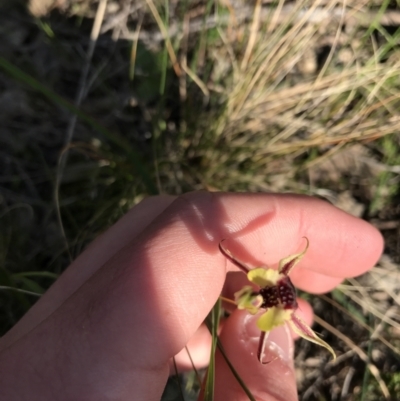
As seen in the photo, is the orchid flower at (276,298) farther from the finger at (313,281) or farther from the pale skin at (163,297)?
the finger at (313,281)

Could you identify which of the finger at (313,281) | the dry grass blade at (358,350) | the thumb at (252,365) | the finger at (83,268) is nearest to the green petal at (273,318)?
the thumb at (252,365)

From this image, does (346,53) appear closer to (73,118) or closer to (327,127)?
(327,127)

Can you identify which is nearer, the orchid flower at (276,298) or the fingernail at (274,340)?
the orchid flower at (276,298)

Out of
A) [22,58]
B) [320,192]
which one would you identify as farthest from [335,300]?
[22,58]

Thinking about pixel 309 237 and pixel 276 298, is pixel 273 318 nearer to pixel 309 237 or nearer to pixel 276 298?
pixel 276 298

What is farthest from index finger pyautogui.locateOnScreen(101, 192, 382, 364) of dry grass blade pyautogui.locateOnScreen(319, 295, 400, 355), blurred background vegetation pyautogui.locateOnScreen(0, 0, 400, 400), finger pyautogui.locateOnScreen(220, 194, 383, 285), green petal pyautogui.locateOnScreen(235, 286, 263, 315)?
blurred background vegetation pyautogui.locateOnScreen(0, 0, 400, 400)
